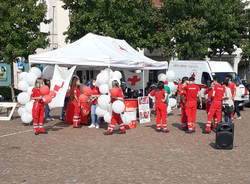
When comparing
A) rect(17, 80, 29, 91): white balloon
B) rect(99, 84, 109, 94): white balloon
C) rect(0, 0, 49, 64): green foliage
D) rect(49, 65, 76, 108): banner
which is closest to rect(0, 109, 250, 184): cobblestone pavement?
rect(49, 65, 76, 108): banner

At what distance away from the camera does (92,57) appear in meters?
13.9

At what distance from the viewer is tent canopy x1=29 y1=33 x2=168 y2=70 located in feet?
45.4

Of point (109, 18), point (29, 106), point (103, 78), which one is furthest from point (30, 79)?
point (109, 18)

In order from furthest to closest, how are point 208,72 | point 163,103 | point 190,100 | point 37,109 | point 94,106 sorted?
point 208,72 → point 94,106 → point 163,103 → point 190,100 → point 37,109

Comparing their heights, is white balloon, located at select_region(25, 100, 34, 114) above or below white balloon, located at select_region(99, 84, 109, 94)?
below

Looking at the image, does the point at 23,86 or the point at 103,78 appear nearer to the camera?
the point at 103,78

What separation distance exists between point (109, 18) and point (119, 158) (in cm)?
1948

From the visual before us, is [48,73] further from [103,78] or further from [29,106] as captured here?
[103,78]

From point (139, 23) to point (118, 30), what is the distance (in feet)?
8.67

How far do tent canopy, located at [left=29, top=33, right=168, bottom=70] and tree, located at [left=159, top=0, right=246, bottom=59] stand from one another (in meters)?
13.8

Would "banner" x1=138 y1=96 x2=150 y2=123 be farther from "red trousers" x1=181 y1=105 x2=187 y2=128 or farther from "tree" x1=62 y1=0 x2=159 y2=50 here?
"tree" x1=62 y1=0 x2=159 y2=50

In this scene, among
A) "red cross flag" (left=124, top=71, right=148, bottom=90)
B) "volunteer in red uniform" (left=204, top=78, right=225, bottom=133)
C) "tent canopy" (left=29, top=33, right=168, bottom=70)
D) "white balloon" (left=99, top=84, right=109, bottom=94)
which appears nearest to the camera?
"volunteer in red uniform" (left=204, top=78, right=225, bottom=133)

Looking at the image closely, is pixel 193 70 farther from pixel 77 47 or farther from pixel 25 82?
pixel 25 82

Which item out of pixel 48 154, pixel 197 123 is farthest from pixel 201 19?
pixel 48 154
